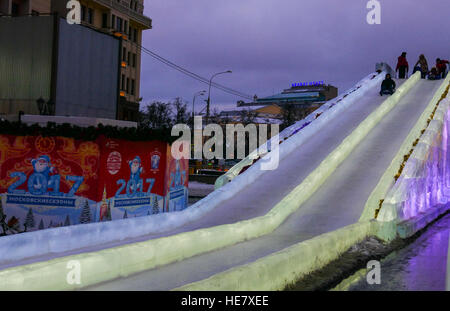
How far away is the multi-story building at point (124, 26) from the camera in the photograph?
48.9 m

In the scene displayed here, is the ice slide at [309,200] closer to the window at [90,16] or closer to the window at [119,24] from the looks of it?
the window at [90,16]

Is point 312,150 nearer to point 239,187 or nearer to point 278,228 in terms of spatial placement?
point 239,187

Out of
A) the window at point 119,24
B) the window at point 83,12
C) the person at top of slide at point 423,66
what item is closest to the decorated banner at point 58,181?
the person at top of slide at point 423,66

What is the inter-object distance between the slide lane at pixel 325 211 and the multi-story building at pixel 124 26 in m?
33.0

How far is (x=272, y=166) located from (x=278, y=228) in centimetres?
409

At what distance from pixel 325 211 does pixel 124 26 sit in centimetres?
5149

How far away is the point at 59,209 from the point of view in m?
13.1

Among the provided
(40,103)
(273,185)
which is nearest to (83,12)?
(40,103)

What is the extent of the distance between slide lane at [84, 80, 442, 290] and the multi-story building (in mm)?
32959

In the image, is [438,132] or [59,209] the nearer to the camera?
[59,209]

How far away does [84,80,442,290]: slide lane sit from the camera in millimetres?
6664

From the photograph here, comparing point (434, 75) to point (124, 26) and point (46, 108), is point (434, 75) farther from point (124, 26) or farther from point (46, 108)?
point (124, 26)

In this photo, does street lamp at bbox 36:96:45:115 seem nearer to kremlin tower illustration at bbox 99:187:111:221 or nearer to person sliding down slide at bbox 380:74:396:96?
kremlin tower illustration at bbox 99:187:111:221
